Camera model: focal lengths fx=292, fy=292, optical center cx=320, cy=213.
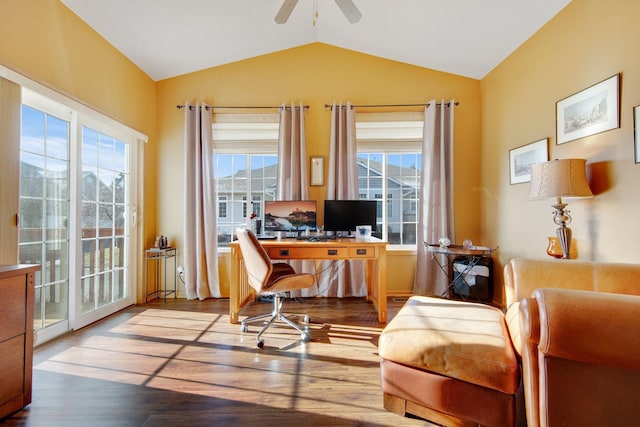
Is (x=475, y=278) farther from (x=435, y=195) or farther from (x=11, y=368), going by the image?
(x=11, y=368)

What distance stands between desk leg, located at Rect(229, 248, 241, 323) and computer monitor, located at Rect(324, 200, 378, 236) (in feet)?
3.34

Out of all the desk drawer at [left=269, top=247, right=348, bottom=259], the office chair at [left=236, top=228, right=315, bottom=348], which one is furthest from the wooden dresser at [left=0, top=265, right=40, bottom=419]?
the desk drawer at [left=269, top=247, right=348, bottom=259]

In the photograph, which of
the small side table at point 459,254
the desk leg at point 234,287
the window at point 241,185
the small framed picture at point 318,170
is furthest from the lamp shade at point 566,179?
the window at point 241,185

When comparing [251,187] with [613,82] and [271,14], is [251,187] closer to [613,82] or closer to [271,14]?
[271,14]

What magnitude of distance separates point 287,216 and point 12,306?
2181 millimetres

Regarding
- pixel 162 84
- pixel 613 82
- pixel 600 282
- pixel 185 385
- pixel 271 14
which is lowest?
pixel 185 385

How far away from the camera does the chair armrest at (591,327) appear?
915 millimetres

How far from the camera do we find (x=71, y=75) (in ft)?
8.05

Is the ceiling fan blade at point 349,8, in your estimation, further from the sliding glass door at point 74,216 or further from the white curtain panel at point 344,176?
the sliding glass door at point 74,216

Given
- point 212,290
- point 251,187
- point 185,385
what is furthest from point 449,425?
point 251,187

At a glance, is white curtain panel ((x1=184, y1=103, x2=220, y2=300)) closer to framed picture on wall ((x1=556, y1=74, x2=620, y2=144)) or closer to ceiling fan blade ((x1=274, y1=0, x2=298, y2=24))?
ceiling fan blade ((x1=274, y1=0, x2=298, y2=24))

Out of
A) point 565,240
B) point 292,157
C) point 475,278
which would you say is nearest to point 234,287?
point 292,157

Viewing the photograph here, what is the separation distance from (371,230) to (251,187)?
1.62m

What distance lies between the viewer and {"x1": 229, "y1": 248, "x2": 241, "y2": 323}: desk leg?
9.00 ft
